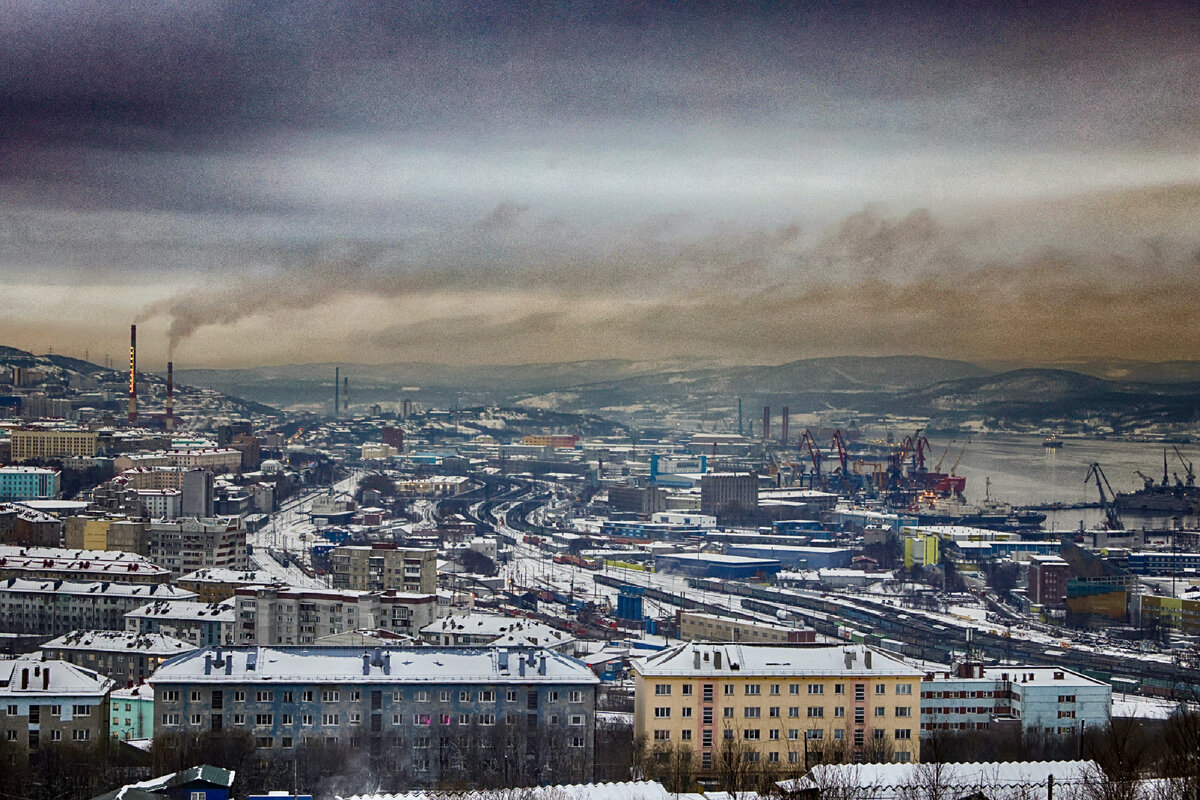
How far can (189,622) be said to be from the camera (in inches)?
474

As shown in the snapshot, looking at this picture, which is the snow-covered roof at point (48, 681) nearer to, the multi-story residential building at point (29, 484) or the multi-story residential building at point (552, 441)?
the multi-story residential building at point (29, 484)

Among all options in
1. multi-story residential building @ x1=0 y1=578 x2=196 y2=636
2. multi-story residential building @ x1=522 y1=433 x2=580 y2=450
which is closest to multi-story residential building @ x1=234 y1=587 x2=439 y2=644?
multi-story residential building @ x1=0 y1=578 x2=196 y2=636

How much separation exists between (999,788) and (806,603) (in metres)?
12.0

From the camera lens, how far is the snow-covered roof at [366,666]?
7715 mm

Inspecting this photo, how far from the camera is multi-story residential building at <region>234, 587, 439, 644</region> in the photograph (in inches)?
475

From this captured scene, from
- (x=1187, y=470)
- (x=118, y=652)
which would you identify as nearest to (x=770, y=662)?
(x=118, y=652)

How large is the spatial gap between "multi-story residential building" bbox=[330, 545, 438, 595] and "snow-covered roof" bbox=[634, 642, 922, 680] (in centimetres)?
804

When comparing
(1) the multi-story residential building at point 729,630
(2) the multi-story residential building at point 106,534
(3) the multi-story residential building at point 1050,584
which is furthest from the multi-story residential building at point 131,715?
(3) the multi-story residential building at point 1050,584

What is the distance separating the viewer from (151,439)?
35.4 m

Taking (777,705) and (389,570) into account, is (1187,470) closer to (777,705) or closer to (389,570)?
(389,570)

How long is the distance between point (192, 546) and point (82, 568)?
114 inches

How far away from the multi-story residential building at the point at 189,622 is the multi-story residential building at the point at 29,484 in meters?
15.8

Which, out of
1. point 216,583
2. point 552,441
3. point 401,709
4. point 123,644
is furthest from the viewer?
point 552,441

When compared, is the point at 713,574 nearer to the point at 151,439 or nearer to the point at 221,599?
the point at 221,599
